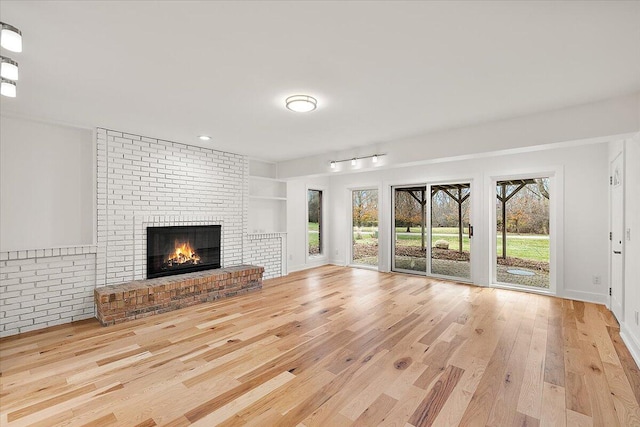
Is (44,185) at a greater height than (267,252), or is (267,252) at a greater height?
(44,185)

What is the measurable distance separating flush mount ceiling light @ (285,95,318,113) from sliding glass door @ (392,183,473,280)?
3948 millimetres

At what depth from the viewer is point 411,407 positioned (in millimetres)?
1977

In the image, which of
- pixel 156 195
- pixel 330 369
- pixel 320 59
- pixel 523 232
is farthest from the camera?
pixel 523 232

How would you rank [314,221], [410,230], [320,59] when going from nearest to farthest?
[320,59] → [410,230] → [314,221]

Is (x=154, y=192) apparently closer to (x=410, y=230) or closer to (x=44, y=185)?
(x=44, y=185)

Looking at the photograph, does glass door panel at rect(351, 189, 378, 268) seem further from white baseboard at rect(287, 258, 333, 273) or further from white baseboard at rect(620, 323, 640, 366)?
white baseboard at rect(620, 323, 640, 366)

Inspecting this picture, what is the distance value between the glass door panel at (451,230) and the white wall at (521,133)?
6.46ft

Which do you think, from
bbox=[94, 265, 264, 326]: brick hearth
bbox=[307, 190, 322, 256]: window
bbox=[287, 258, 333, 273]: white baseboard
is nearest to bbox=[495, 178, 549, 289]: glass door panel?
bbox=[287, 258, 333, 273]: white baseboard

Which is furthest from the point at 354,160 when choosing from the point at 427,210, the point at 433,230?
the point at 433,230

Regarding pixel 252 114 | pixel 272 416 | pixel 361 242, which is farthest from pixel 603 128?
pixel 361 242

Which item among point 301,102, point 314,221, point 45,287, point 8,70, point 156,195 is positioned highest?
point 301,102

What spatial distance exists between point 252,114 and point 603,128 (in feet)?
12.2

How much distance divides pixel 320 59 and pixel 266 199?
14.3ft

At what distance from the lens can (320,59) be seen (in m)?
2.18
